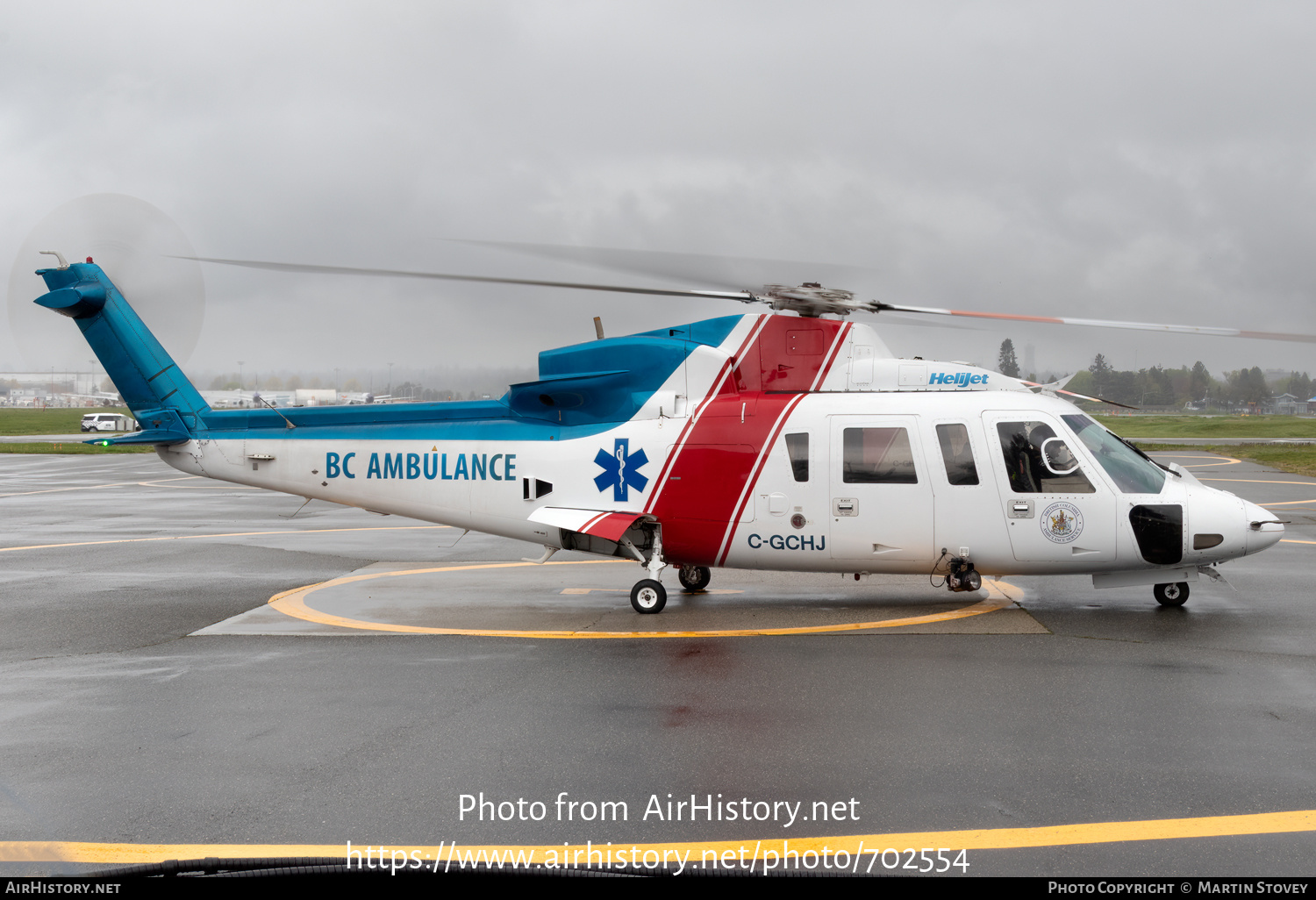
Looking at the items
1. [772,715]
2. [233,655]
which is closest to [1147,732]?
[772,715]

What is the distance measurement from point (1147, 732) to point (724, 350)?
20.0 ft

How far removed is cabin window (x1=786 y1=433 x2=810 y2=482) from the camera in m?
10.5

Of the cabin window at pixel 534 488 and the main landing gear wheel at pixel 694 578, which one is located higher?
the cabin window at pixel 534 488

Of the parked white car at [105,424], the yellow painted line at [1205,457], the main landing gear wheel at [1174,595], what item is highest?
the parked white car at [105,424]

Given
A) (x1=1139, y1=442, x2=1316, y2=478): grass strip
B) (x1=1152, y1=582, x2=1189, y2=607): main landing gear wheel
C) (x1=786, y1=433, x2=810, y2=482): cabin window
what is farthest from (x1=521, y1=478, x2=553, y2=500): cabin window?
(x1=1139, y1=442, x2=1316, y2=478): grass strip

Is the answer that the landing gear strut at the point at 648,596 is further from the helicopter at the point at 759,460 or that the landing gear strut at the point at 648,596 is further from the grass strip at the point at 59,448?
the grass strip at the point at 59,448

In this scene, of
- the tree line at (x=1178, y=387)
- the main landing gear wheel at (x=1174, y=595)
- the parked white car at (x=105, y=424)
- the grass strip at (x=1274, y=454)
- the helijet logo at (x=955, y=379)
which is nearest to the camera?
the main landing gear wheel at (x=1174, y=595)

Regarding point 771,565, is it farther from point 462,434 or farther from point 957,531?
point 462,434

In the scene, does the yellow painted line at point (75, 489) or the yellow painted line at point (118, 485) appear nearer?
the yellow painted line at point (75, 489)

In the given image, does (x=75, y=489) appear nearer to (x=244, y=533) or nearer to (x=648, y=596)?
(x=244, y=533)

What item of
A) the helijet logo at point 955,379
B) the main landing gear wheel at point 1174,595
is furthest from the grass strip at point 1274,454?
the helijet logo at point 955,379

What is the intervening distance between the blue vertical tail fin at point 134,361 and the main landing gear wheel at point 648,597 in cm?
611

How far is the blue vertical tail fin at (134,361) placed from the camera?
39.2 feet

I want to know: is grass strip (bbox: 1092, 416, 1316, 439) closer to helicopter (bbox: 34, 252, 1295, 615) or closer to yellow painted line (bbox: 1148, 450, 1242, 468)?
yellow painted line (bbox: 1148, 450, 1242, 468)
